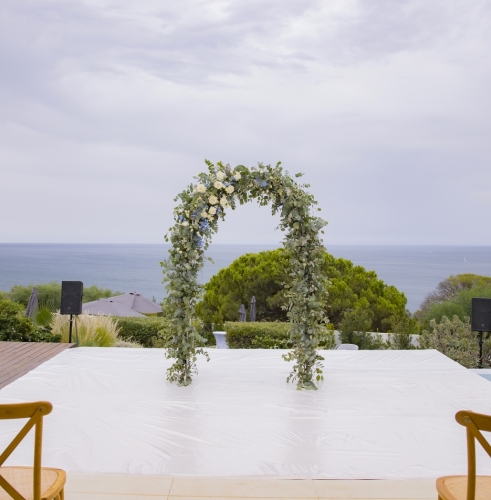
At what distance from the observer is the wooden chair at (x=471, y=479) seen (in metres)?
1.84

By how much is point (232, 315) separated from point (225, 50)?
764cm

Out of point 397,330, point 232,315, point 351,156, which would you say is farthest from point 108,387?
point 351,156

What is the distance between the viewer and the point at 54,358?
5941mm

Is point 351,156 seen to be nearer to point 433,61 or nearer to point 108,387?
point 433,61

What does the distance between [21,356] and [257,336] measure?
353 centimetres

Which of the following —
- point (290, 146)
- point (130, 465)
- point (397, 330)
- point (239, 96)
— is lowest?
point (130, 465)

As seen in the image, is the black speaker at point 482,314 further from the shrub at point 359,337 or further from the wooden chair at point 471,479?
the wooden chair at point 471,479

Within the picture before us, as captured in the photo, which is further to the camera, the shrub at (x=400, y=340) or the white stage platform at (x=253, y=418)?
the shrub at (x=400, y=340)

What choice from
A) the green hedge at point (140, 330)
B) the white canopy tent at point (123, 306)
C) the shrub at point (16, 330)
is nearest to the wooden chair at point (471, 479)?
the shrub at point (16, 330)

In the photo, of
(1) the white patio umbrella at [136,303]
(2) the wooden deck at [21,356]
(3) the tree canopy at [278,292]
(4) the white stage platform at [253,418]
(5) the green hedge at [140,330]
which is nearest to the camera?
(4) the white stage platform at [253,418]

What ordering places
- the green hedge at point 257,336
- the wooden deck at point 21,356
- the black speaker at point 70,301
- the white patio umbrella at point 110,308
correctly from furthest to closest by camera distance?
the white patio umbrella at point 110,308 < the green hedge at point 257,336 < the black speaker at point 70,301 < the wooden deck at point 21,356

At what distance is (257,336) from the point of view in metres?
8.28

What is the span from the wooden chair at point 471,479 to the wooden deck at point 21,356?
3.98 meters

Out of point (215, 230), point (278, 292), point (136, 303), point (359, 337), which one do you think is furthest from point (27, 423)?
point (136, 303)
